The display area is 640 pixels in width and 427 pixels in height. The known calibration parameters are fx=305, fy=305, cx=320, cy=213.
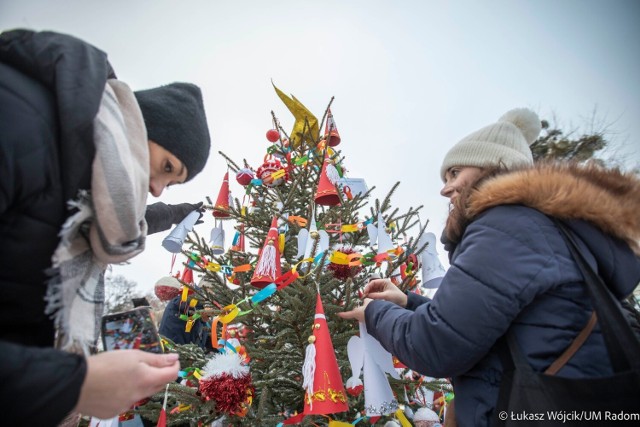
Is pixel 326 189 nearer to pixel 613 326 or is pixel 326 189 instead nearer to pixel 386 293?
pixel 386 293

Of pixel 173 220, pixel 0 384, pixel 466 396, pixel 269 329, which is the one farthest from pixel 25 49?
pixel 269 329

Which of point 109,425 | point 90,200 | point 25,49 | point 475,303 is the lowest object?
point 109,425

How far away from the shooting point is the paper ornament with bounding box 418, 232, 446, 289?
234cm

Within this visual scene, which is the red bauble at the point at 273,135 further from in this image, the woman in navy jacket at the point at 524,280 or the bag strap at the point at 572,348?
the bag strap at the point at 572,348

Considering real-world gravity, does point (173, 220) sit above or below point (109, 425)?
above

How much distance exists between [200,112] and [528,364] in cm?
152

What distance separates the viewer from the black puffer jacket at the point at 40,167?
644mm

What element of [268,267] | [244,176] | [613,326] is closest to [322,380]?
[268,267]

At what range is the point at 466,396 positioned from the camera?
1161 mm

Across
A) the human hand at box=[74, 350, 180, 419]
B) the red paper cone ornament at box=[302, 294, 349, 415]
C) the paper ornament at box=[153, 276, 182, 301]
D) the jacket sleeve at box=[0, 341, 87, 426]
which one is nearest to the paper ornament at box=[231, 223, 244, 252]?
the paper ornament at box=[153, 276, 182, 301]

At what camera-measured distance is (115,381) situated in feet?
2.29

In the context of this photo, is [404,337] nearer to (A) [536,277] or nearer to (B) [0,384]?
(A) [536,277]

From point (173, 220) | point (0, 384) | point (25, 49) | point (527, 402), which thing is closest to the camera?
point (0, 384)

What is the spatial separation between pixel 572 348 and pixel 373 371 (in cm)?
94
